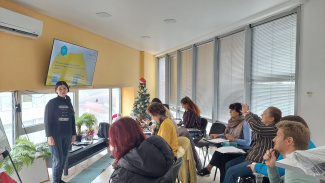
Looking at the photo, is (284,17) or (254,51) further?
(254,51)

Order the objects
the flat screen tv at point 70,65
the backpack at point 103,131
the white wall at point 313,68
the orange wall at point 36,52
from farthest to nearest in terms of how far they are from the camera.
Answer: the backpack at point 103,131
the flat screen tv at point 70,65
the orange wall at point 36,52
the white wall at point 313,68

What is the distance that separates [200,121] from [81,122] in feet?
8.16

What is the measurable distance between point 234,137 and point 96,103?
388 centimetres

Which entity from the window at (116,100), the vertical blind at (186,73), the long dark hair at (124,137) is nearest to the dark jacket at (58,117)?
the long dark hair at (124,137)

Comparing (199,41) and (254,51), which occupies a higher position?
(199,41)

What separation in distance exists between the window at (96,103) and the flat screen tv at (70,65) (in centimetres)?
62

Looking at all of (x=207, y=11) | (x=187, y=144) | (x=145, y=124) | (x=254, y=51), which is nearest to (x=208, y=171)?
(x=187, y=144)

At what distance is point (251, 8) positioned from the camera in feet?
10.6

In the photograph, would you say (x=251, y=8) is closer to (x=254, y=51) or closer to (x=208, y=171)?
(x=254, y=51)

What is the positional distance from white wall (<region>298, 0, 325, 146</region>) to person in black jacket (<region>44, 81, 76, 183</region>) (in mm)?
3439

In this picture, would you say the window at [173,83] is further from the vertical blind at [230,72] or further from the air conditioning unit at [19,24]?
the air conditioning unit at [19,24]

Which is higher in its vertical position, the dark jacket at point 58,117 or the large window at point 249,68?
the large window at point 249,68

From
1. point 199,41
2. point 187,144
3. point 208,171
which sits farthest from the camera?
point 199,41

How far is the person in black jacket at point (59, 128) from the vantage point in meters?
3.22
